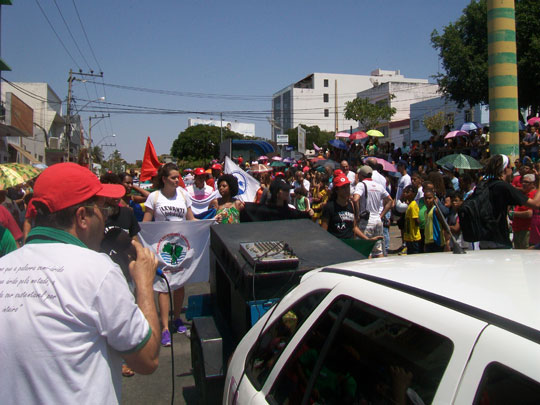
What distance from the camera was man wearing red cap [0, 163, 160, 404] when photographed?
1557mm

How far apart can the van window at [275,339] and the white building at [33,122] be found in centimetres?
3566

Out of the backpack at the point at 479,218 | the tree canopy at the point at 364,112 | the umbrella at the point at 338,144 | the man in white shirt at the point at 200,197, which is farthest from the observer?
the tree canopy at the point at 364,112

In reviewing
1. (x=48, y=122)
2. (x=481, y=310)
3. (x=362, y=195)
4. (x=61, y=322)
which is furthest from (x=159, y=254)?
(x=48, y=122)

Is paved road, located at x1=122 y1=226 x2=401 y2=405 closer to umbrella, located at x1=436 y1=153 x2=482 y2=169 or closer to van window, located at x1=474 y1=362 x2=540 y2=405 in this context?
van window, located at x1=474 y1=362 x2=540 y2=405

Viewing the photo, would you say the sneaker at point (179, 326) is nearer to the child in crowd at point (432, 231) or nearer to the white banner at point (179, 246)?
the white banner at point (179, 246)

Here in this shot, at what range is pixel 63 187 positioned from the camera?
1.74 metres

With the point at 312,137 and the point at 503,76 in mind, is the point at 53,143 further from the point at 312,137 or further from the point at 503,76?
the point at 503,76

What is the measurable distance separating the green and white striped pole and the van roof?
1012 cm

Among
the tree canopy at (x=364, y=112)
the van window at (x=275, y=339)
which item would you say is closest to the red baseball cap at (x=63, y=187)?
the van window at (x=275, y=339)

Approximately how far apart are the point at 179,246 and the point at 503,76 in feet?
29.2

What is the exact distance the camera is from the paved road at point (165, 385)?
418 centimetres

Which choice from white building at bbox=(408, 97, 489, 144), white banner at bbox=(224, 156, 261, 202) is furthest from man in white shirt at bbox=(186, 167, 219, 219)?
white building at bbox=(408, 97, 489, 144)

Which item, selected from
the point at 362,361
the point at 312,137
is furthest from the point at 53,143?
the point at 362,361

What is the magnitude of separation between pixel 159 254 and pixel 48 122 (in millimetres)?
51817
